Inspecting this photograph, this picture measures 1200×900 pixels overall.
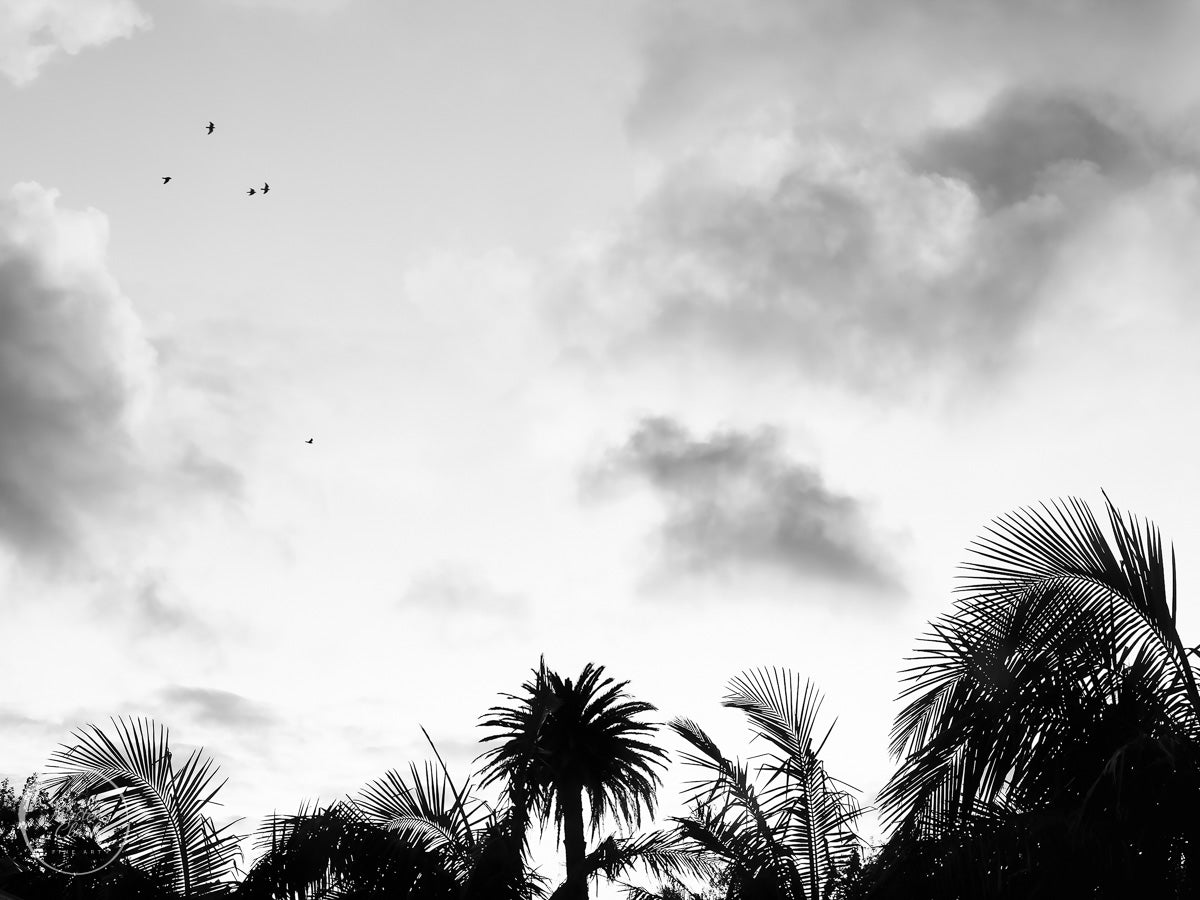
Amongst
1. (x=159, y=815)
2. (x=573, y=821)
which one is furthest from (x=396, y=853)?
(x=573, y=821)

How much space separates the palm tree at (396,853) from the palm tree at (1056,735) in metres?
4.52

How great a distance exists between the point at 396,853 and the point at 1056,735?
6196mm

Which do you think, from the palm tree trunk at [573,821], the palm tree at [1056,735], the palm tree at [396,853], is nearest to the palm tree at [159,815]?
the palm tree at [396,853]

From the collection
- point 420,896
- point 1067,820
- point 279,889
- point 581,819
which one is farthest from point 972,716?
point 581,819

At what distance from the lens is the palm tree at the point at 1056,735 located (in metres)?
5.70

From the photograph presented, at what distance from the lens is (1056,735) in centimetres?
621

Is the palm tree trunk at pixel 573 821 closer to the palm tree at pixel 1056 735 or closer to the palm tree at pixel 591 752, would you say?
the palm tree at pixel 591 752

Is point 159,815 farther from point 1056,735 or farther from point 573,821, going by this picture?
point 573,821

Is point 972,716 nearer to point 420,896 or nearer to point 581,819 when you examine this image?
point 420,896

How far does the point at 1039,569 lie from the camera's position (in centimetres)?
631

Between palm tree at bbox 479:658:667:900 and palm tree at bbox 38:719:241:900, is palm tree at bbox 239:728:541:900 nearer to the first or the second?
palm tree at bbox 38:719:241:900

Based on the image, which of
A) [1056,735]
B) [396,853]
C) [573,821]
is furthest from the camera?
[573,821]

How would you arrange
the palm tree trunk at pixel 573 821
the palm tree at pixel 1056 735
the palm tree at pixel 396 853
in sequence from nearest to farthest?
1. the palm tree at pixel 1056 735
2. the palm tree at pixel 396 853
3. the palm tree trunk at pixel 573 821

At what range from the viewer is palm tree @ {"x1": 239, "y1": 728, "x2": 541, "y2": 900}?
9445mm
